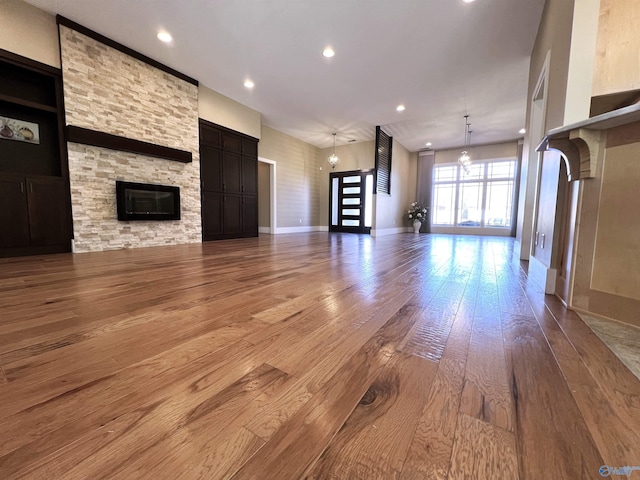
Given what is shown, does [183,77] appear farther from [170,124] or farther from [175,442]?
[175,442]

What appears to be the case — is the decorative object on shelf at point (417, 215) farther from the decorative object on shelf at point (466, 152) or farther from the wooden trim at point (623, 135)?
the wooden trim at point (623, 135)

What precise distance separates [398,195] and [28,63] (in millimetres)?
7894

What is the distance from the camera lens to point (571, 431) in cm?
63

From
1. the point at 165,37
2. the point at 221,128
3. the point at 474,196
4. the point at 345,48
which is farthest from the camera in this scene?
the point at 474,196

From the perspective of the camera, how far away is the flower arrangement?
862 centimetres

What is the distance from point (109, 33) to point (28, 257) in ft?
10.3

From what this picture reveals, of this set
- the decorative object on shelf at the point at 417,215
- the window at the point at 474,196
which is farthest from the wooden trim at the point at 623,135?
the window at the point at 474,196

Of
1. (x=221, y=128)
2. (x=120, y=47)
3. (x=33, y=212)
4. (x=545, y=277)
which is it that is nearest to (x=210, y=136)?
(x=221, y=128)

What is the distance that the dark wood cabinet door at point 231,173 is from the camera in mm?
5426

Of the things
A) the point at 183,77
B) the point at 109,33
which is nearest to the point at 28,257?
the point at 109,33

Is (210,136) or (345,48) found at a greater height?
(345,48)

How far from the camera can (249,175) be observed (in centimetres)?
597

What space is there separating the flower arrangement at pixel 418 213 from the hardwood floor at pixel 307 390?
734cm

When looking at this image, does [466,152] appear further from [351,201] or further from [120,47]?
[120,47]
